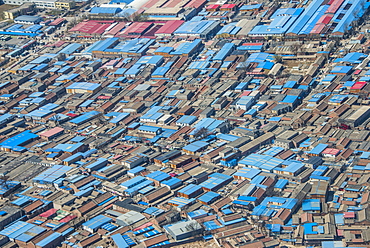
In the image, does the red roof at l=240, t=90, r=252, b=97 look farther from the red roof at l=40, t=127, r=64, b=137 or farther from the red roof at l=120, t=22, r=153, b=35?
the red roof at l=120, t=22, r=153, b=35

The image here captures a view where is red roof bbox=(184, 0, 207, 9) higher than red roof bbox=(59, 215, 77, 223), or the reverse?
red roof bbox=(184, 0, 207, 9)

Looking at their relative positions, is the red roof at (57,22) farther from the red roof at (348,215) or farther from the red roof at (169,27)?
the red roof at (348,215)

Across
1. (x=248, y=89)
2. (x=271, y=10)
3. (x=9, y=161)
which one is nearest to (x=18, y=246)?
(x=9, y=161)

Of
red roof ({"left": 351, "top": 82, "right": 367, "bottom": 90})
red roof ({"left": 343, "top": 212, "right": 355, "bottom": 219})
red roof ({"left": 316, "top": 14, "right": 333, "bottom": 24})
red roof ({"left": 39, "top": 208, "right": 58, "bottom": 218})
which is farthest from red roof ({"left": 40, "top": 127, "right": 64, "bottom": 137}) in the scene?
red roof ({"left": 316, "top": 14, "right": 333, "bottom": 24})

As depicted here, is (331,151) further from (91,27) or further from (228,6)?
(91,27)

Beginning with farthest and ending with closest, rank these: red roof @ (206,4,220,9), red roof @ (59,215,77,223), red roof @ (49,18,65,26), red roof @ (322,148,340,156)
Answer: red roof @ (49,18,65,26)
red roof @ (206,4,220,9)
red roof @ (322,148,340,156)
red roof @ (59,215,77,223)

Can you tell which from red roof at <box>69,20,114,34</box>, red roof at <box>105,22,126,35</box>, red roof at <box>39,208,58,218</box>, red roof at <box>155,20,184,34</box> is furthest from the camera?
red roof at <box>69,20,114,34</box>

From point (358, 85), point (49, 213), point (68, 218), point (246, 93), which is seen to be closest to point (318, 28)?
point (358, 85)

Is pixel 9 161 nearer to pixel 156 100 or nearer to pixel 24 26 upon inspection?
pixel 156 100
